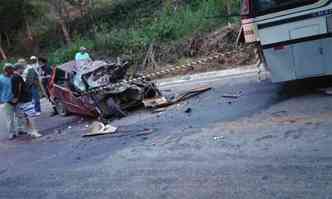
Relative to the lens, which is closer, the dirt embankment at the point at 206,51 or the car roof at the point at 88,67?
the car roof at the point at 88,67

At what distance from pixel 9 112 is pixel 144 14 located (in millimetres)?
18161

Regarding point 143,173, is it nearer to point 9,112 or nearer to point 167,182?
point 167,182

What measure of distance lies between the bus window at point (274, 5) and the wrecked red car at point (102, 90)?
4072mm

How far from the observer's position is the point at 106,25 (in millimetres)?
29859

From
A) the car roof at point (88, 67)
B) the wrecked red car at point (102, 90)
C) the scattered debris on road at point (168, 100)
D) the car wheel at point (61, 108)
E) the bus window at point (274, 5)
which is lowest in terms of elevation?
the car wheel at point (61, 108)

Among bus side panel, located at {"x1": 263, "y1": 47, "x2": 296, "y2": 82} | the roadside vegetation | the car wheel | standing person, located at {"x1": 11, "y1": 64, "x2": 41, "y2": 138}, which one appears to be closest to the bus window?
bus side panel, located at {"x1": 263, "y1": 47, "x2": 296, "y2": 82}

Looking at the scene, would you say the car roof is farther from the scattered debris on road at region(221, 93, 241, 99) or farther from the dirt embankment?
the dirt embankment

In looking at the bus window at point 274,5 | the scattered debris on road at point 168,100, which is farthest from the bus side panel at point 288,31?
the scattered debris on road at point 168,100

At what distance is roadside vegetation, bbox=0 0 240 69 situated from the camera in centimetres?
2252

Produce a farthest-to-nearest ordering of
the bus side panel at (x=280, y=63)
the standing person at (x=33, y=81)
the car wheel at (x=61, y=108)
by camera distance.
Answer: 1. the standing person at (x=33, y=81)
2. the car wheel at (x=61, y=108)
3. the bus side panel at (x=280, y=63)

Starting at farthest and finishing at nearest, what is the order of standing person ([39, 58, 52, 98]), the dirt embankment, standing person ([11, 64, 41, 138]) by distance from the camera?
the dirt embankment
standing person ([39, 58, 52, 98])
standing person ([11, 64, 41, 138])

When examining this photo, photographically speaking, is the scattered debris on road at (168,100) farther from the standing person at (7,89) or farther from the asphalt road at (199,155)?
the standing person at (7,89)

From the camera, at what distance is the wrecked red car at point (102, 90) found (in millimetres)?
11602

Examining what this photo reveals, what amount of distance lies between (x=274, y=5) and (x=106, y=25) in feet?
72.6
